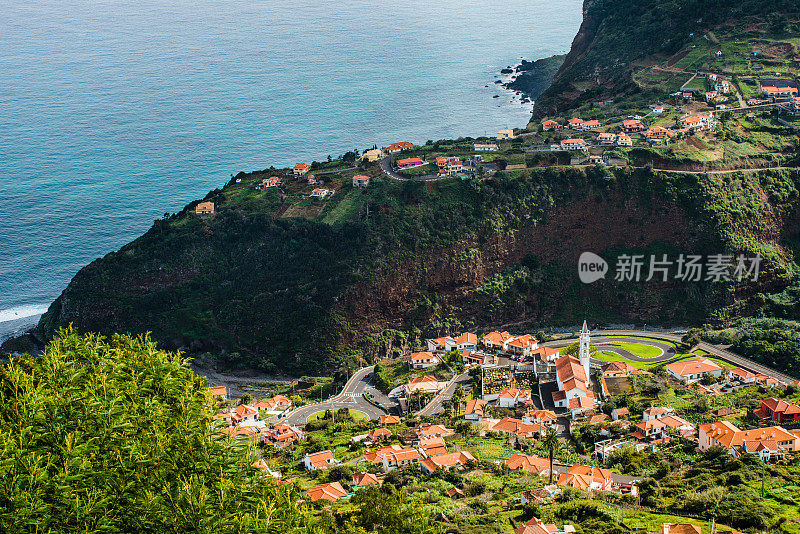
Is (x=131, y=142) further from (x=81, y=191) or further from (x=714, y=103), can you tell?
(x=714, y=103)

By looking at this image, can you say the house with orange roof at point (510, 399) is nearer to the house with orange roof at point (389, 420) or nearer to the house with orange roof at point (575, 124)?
the house with orange roof at point (389, 420)

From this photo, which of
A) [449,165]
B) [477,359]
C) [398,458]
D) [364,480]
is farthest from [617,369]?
[449,165]

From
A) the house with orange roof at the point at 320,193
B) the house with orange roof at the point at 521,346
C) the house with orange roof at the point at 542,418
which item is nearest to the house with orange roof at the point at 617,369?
the house with orange roof at the point at 521,346

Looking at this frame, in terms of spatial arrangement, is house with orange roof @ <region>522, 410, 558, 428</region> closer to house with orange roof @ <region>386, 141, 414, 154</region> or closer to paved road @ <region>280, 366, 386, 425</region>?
paved road @ <region>280, 366, 386, 425</region>

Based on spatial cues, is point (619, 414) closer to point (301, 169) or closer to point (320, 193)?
point (320, 193)

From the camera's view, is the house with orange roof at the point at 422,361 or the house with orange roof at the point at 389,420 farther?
the house with orange roof at the point at 422,361

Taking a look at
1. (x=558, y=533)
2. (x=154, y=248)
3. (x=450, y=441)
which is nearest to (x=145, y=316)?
(x=154, y=248)

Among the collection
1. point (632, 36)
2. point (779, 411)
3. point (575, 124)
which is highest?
point (632, 36)
